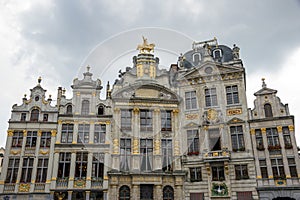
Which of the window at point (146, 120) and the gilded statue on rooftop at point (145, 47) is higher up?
the gilded statue on rooftop at point (145, 47)

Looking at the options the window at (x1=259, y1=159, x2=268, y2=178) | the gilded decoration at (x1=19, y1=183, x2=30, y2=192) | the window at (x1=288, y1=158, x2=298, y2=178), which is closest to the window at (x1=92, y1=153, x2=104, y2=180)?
the gilded decoration at (x1=19, y1=183, x2=30, y2=192)

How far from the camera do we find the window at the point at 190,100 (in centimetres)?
3038

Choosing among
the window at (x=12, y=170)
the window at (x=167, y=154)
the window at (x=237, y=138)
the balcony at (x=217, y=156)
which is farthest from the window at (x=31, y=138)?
the window at (x=237, y=138)

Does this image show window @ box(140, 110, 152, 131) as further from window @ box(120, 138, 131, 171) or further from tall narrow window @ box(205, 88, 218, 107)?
tall narrow window @ box(205, 88, 218, 107)

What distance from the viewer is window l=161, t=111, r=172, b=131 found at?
97.6ft

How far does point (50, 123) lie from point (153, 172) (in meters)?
11.3

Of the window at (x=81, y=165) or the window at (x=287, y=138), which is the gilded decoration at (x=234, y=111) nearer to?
the window at (x=287, y=138)

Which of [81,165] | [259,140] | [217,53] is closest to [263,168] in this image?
[259,140]

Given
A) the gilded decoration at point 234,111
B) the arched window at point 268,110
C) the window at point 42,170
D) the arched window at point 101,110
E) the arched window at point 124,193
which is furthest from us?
the arched window at point 101,110

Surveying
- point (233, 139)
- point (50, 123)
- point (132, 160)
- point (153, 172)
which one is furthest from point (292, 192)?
point (50, 123)

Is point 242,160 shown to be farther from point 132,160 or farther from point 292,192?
point 132,160

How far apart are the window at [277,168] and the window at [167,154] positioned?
9.46 metres

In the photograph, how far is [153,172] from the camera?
27172 mm

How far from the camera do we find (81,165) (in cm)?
2731
